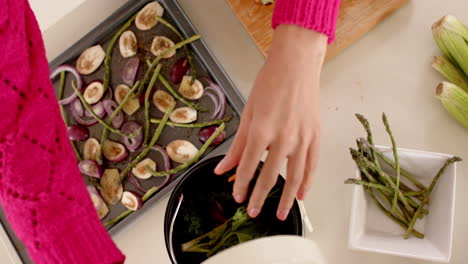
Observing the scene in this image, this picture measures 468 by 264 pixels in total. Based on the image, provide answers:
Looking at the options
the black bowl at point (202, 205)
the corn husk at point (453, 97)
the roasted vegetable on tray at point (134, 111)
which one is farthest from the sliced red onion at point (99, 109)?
the corn husk at point (453, 97)

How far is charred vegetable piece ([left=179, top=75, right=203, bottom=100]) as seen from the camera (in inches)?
38.5

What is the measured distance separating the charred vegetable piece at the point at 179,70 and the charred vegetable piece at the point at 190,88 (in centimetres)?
1

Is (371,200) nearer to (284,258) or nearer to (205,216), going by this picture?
(205,216)

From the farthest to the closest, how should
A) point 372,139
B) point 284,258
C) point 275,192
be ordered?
1. point 372,139
2. point 275,192
3. point 284,258

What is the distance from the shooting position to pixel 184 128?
98 centimetres

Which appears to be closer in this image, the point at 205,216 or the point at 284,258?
the point at 284,258

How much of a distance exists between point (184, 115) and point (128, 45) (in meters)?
0.17

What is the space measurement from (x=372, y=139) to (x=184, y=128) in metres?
0.32

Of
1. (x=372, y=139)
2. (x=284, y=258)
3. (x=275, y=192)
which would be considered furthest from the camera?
(x=372, y=139)

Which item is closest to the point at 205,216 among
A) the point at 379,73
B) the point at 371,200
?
the point at 371,200

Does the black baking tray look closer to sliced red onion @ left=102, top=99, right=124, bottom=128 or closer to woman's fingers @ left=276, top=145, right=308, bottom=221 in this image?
sliced red onion @ left=102, top=99, right=124, bottom=128

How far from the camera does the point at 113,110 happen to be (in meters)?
Answer: 1.00

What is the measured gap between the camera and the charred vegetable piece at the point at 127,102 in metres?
1.00

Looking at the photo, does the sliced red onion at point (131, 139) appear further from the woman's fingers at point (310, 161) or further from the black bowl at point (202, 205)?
the woman's fingers at point (310, 161)
